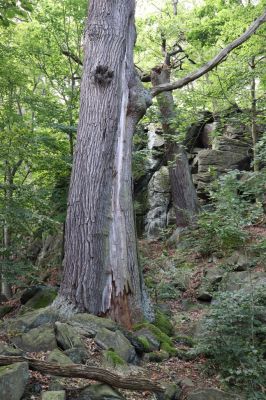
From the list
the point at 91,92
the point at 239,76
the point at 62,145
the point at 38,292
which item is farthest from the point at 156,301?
the point at 239,76

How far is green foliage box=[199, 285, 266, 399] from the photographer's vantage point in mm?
3760

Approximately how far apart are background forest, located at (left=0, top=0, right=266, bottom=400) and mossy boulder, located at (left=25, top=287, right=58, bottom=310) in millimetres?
726

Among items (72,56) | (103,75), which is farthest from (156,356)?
(72,56)

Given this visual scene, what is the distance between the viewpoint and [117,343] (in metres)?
4.26

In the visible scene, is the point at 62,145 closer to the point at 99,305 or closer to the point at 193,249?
the point at 193,249

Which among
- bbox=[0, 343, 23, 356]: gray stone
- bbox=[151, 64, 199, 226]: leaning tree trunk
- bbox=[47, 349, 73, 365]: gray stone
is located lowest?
bbox=[47, 349, 73, 365]: gray stone

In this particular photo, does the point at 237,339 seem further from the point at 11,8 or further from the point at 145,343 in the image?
the point at 11,8

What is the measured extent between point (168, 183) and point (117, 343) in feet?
30.3

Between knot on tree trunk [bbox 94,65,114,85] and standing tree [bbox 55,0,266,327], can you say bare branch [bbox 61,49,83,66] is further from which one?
knot on tree trunk [bbox 94,65,114,85]

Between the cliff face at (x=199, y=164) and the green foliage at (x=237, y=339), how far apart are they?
781 centimetres

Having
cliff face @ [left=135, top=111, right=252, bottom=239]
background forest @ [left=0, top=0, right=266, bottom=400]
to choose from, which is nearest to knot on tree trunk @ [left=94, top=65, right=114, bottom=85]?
background forest @ [left=0, top=0, right=266, bottom=400]

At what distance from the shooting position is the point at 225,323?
13.6ft

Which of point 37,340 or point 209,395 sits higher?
point 37,340

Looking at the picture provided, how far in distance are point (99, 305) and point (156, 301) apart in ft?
6.79
